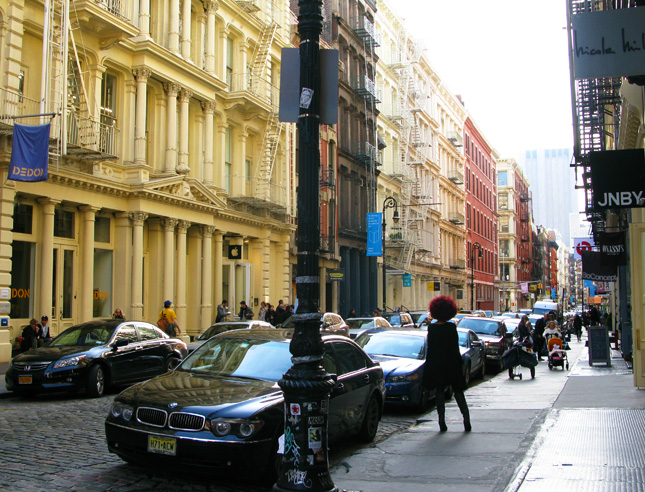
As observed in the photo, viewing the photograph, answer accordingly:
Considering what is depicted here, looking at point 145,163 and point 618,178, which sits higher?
point 145,163

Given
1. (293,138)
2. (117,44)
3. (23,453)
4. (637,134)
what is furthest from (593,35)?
(293,138)

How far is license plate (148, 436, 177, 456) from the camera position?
6812 millimetres

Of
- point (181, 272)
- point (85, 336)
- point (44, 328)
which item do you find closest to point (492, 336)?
point (181, 272)

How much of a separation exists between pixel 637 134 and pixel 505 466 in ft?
35.7

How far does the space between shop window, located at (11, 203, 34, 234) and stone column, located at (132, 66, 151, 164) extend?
4.92 m

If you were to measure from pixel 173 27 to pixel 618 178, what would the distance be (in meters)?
20.9

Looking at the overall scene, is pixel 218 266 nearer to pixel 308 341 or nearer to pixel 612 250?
pixel 612 250

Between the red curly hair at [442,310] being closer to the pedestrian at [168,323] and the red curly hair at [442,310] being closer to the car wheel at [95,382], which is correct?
the car wheel at [95,382]

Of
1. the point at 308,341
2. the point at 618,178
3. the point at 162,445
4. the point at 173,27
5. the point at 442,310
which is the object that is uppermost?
the point at 173,27

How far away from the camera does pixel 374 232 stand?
42.4 meters

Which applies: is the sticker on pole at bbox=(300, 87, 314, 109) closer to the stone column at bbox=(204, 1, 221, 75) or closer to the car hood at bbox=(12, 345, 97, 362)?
the car hood at bbox=(12, 345, 97, 362)

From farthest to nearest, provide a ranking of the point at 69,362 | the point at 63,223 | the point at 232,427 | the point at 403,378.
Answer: the point at 63,223 → the point at 69,362 → the point at 403,378 → the point at 232,427

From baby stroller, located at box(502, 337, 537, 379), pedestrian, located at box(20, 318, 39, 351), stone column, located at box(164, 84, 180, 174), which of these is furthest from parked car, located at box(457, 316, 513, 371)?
pedestrian, located at box(20, 318, 39, 351)

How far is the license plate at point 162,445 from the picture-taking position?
681 centimetres
